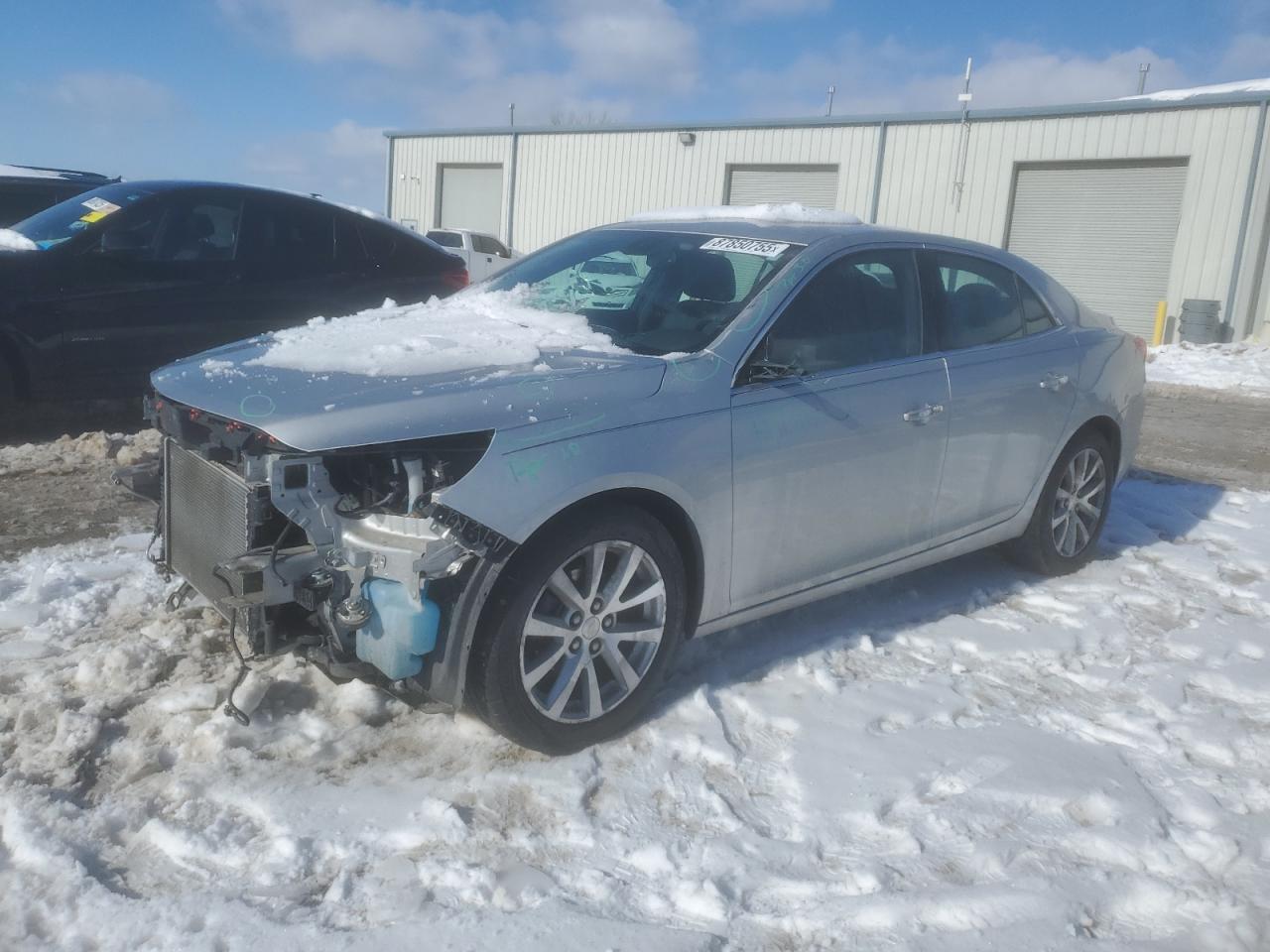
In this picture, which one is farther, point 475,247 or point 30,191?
point 475,247

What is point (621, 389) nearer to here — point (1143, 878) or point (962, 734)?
point (962, 734)

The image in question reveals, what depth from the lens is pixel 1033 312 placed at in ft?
16.7

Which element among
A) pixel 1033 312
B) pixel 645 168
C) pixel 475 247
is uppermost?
pixel 645 168

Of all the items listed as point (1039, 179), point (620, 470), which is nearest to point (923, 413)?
point (620, 470)

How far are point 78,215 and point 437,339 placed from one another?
4161 mm

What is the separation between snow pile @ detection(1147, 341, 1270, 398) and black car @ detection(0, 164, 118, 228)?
1243 centimetres

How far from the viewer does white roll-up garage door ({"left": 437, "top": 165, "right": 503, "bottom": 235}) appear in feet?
96.1

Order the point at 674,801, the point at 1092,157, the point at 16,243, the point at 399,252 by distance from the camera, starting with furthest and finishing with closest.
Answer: the point at 1092,157
the point at 399,252
the point at 16,243
the point at 674,801

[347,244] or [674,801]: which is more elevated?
[347,244]

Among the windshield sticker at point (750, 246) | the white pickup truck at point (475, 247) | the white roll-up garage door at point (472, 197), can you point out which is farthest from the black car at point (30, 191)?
the white roll-up garage door at point (472, 197)

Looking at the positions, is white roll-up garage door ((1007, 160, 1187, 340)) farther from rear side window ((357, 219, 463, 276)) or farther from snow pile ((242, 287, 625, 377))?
snow pile ((242, 287, 625, 377))

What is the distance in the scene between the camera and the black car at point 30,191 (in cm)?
834

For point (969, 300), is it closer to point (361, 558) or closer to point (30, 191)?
point (361, 558)

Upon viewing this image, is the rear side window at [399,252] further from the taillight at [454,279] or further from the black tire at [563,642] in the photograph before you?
the black tire at [563,642]
